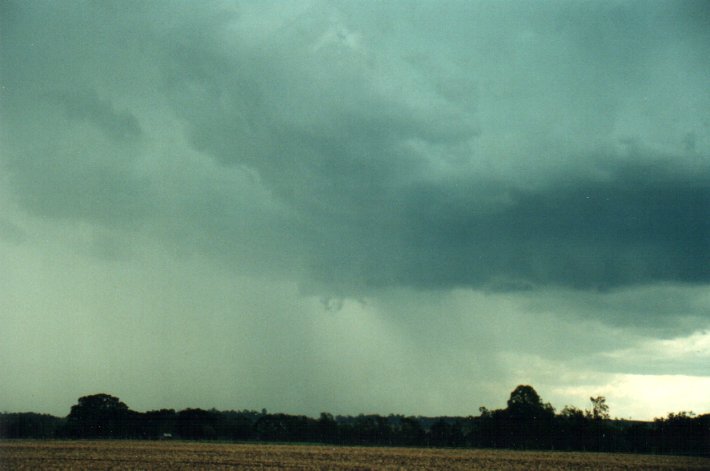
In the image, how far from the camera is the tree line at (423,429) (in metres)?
94.5

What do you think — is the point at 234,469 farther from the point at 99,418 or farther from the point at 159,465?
the point at 99,418

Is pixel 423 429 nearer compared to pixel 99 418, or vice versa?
pixel 423 429

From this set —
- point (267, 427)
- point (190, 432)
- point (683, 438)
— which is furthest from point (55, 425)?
point (683, 438)

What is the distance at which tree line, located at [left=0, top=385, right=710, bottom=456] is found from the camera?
94500mm

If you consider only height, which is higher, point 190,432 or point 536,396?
point 536,396

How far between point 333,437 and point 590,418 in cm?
4814

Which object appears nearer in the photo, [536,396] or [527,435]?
[527,435]

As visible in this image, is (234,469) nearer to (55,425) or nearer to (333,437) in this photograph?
(333,437)

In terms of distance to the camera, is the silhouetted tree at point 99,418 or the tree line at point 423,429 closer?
the tree line at point 423,429

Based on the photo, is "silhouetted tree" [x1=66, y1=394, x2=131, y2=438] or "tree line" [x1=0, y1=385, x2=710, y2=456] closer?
"tree line" [x1=0, y1=385, x2=710, y2=456]

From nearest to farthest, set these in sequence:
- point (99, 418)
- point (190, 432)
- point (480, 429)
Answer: point (480, 429), point (190, 432), point (99, 418)

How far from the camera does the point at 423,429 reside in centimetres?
11431

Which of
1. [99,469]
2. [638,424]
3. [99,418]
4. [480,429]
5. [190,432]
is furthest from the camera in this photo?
[99,418]

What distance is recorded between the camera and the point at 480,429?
360 feet
